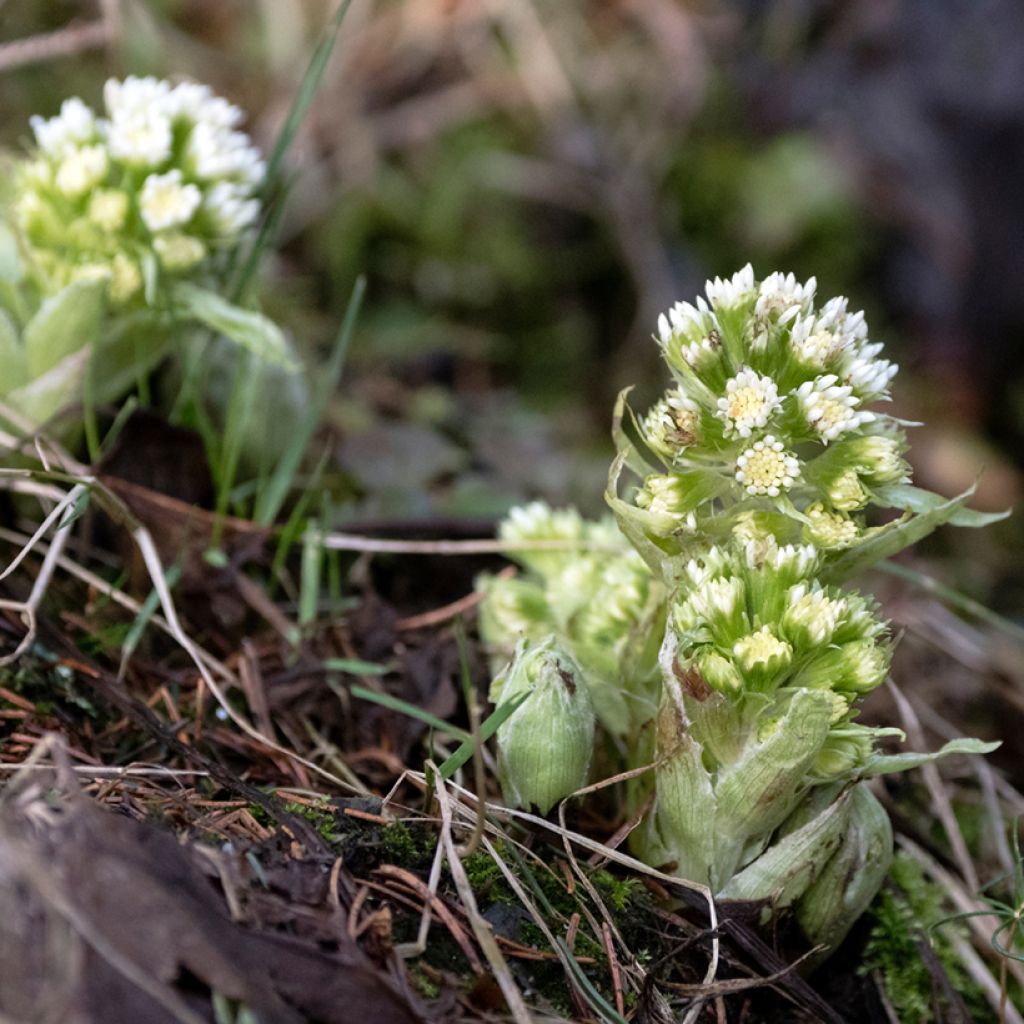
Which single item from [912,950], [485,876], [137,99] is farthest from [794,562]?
[137,99]

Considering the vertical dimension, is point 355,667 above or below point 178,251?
below

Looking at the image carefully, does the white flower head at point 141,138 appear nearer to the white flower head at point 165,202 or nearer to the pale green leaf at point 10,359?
the white flower head at point 165,202

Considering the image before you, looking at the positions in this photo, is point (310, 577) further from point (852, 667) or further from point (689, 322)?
point (852, 667)

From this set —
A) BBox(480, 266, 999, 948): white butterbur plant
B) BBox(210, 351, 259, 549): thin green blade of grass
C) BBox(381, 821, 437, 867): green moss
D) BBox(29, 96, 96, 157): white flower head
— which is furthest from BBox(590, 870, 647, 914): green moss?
BBox(29, 96, 96, 157): white flower head

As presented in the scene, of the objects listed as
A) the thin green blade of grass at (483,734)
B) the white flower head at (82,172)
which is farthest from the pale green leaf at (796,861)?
the white flower head at (82,172)

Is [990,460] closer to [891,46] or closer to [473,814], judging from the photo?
[891,46]

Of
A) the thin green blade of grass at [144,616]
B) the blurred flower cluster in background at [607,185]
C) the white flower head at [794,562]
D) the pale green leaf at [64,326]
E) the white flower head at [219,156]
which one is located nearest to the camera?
the white flower head at [794,562]
